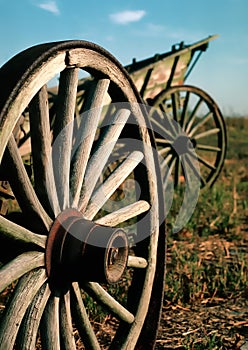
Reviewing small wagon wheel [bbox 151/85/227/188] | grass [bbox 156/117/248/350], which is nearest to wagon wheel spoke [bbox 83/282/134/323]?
grass [bbox 156/117/248/350]

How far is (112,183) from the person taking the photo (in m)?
2.19

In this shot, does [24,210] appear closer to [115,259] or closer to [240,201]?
[115,259]

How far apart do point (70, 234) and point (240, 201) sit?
4542mm

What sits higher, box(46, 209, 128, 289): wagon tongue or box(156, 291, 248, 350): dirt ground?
box(46, 209, 128, 289): wagon tongue

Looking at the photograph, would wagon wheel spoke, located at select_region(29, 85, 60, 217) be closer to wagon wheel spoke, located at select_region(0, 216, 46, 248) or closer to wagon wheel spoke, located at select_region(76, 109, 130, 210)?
wagon wheel spoke, located at select_region(0, 216, 46, 248)

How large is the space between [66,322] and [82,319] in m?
0.09

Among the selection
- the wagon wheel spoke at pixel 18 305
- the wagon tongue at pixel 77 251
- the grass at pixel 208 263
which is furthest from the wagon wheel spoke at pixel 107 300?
the grass at pixel 208 263

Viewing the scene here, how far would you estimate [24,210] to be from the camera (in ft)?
5.64

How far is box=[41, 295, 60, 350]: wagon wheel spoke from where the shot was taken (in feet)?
5.97

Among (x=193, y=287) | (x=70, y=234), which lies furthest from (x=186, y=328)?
(x=70, y=234)

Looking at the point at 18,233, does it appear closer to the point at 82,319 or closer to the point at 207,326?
the point at 82,319

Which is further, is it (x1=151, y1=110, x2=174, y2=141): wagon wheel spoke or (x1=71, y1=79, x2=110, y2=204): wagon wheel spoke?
(x1=151, y1=110, x2=174, y2=141): wagon wheel spoke

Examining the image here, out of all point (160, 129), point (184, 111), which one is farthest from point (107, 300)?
point (184, 111)

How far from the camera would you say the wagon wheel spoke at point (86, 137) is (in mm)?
1935
